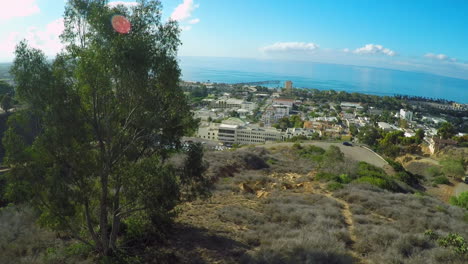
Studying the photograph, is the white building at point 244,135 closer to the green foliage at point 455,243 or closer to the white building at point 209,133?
the white building at point 209,133

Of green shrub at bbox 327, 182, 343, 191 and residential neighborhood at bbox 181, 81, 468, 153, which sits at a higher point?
green shrub at bbox 327, 182, 343, 191

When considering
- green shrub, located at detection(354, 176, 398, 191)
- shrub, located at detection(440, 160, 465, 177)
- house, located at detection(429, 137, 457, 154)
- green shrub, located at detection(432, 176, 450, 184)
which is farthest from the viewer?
house, located at detection(429, 137, 457, 154)

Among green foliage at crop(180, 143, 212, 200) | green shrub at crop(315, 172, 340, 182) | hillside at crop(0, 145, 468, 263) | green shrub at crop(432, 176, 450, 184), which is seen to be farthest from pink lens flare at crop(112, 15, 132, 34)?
green shrub at crop(432, 176, 450, 184)

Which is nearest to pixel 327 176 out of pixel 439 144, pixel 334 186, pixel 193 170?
pixel 334 186

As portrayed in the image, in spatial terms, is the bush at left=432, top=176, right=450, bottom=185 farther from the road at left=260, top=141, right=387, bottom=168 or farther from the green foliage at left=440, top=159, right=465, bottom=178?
the road at left=260, top=141, right=387, bottom=168

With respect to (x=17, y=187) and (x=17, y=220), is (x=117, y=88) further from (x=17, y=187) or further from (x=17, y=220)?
(x=17, y=220)

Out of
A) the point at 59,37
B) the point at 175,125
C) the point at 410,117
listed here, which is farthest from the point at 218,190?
the point at 410,117
